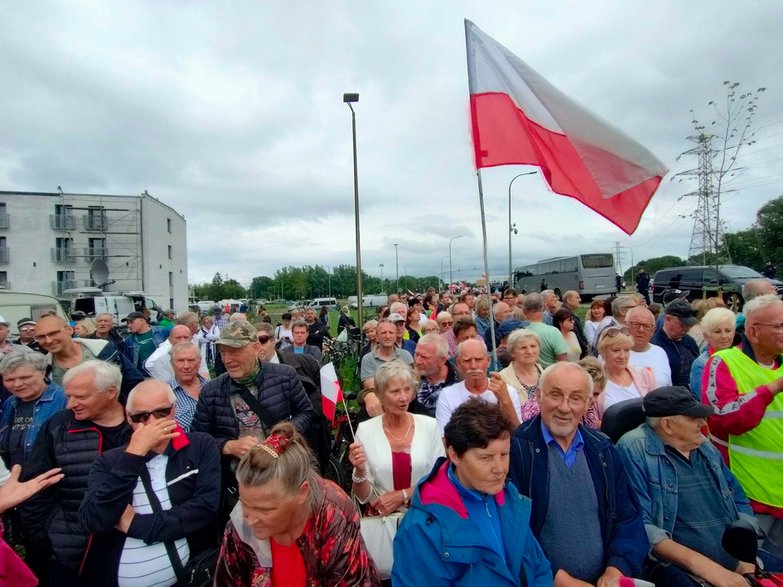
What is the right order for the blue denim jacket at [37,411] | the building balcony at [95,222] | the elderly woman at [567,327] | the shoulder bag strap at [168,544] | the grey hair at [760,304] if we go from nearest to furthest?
the shoulder bag strap at [168,544] → the grey hair at [760,304] → the blue denim jacket at [37,411] → the elderly woman at [567,327] → the building balcony at [95,222]

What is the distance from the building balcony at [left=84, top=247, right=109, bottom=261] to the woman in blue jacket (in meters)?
40.9

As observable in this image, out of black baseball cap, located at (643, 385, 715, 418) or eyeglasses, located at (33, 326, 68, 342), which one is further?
eyeglasses, located at (33, 326, 68, 342)

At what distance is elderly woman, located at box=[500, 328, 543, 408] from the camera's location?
3896 mm

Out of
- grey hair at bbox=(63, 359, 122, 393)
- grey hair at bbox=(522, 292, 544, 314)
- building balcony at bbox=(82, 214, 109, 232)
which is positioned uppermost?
building balcony at bbox=(82, 214, 109, 232)

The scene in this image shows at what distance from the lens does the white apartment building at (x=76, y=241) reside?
3381 cm

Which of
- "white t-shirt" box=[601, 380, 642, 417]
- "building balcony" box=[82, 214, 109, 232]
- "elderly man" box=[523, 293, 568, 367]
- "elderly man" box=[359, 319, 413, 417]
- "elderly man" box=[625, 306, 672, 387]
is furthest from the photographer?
"building balcony" box=[82, 214, 109, 232]

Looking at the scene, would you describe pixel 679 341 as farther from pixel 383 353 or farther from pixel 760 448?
pixel 383 353

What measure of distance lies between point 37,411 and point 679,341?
20.7ft

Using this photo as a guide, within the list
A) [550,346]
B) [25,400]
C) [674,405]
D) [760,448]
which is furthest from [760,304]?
[25,400]

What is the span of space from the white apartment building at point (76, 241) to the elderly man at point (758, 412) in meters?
38.0

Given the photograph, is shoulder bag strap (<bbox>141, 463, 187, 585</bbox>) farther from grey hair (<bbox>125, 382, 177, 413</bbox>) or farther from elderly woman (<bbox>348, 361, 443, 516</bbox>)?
elderly woman (<bbox>348, 361, 443, 516</bbox>)

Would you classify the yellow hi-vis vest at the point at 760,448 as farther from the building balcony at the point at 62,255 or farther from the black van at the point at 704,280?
the building balcony at the point at 62,255

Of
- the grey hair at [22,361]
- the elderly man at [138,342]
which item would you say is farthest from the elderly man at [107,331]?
the grey hair at [22,361]

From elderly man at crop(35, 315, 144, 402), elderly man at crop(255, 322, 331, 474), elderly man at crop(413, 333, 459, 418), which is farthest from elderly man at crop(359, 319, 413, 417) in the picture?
elderly man at crop(35, 315, 144, 402)
